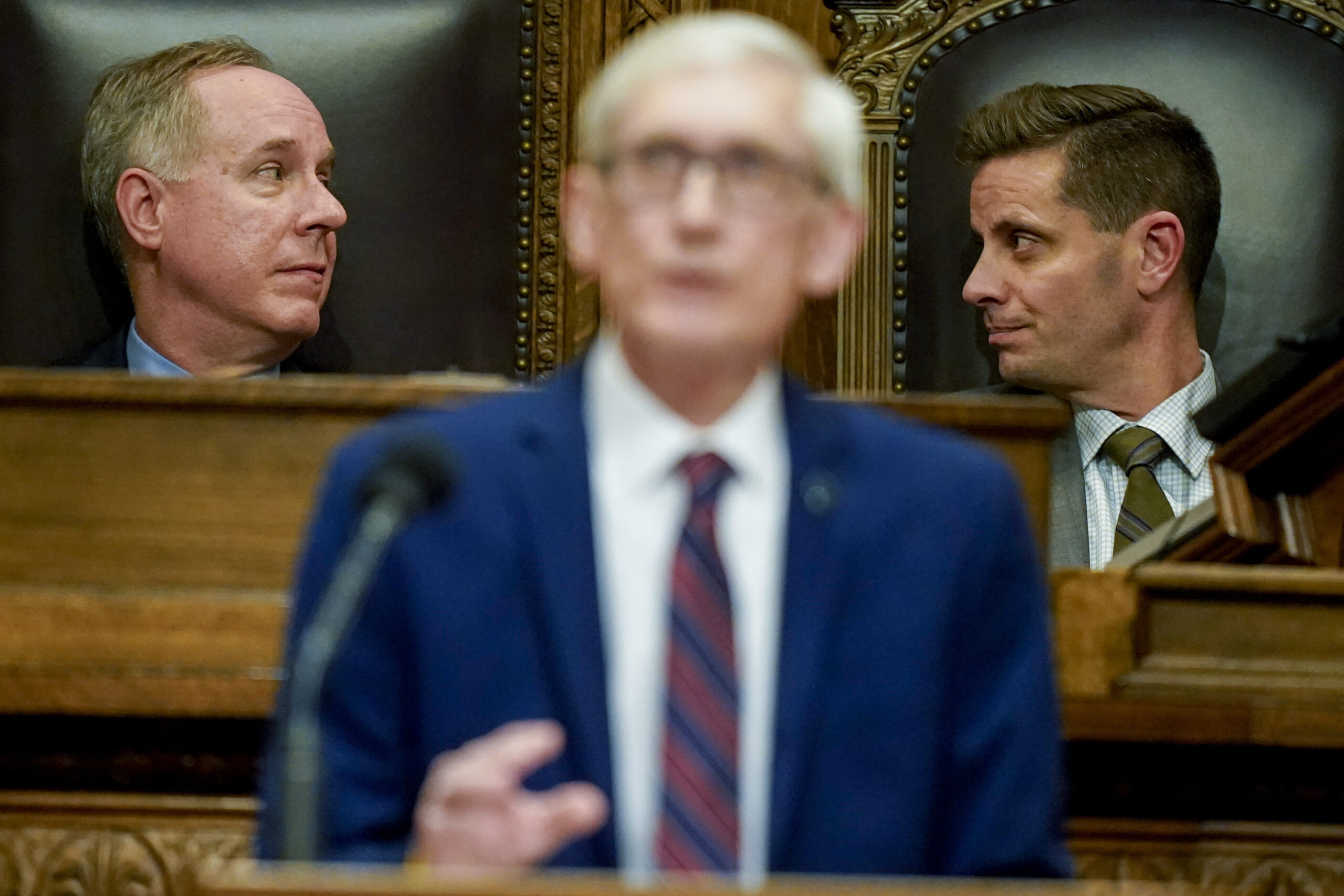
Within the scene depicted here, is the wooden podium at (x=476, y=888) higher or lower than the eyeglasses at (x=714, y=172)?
lower

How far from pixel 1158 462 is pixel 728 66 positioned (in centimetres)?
180

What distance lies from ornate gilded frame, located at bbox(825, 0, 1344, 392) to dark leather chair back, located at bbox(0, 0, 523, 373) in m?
0.55

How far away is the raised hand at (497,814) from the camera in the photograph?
1.15m

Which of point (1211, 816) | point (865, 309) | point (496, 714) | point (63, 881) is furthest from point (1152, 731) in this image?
point (865, 309)

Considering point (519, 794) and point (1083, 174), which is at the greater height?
point (1083, 174)

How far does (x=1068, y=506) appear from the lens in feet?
9.59

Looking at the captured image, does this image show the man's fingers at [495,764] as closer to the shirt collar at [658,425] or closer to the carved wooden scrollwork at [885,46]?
the shirt collar at [658,425]

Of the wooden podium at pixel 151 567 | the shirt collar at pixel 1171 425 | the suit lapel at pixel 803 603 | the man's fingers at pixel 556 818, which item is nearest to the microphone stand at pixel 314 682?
the man's fingers at pixel 556 818

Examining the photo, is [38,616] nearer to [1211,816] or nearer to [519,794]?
[519,794]

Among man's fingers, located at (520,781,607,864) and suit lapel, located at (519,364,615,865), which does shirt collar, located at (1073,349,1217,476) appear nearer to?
suit lapel, located at (519,364,615,865)

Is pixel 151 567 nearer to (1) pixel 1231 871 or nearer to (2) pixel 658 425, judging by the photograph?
(2) pixel 658 425

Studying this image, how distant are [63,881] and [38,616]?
0.25m

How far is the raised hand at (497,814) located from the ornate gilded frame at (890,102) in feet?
6.73

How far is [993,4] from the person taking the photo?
3.23m
